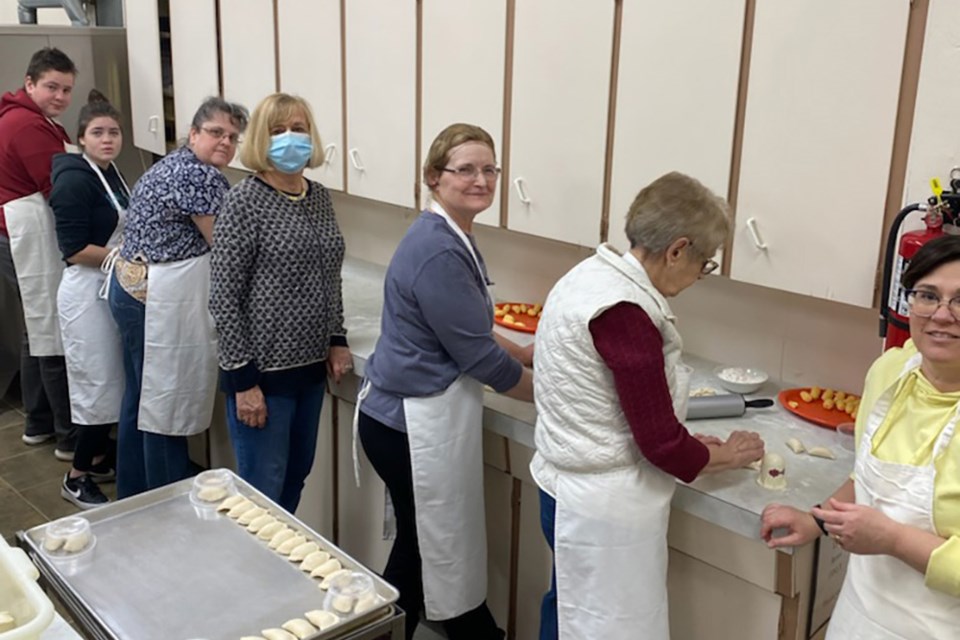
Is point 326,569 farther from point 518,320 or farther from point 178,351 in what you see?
point 178,351

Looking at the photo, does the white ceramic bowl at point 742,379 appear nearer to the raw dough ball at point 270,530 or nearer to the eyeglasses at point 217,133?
the raw dough ball at point 270,530

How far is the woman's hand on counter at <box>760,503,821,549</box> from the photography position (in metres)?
1.53

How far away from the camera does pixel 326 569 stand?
1.43 m

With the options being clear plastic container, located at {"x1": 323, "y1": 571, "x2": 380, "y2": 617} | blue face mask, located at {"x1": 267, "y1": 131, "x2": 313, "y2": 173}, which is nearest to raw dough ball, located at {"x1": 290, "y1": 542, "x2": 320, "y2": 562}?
clear plastic container, located at {"x1": 323, "y1": 571, "x2": 380, "y2": 617}

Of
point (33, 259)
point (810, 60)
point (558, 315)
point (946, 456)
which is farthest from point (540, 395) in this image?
point (33, 259)

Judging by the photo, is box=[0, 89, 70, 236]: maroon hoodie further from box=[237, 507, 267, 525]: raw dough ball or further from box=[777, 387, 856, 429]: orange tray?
box=[777, 387, 856, 429]: orange tray

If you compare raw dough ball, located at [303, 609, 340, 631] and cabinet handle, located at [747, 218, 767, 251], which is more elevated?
cabinet handle, located at [747, 218, 767, 251]

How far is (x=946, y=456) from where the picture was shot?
1.23 metres

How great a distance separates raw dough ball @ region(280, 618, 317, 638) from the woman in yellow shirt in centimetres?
75

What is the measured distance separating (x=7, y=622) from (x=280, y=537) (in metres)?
0.46

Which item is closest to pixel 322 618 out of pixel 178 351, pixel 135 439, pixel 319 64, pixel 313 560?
pixel 313 560

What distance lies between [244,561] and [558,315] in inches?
26.1

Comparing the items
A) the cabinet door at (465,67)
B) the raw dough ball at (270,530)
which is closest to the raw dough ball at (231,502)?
the raw dough ball at (270,530)

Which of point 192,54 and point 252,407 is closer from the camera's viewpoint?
point 252,407
